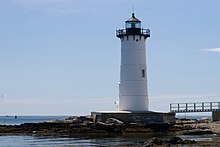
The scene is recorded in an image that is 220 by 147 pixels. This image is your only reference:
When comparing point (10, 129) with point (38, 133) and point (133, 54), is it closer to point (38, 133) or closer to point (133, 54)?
point (38, 133)

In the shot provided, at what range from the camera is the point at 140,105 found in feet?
145

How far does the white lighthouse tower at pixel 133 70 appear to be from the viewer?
1747 inches

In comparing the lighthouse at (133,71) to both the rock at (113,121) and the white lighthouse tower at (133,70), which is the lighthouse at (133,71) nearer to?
the white lighthouse tower at (133,70)

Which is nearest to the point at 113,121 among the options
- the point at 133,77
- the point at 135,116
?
the point at 135,116

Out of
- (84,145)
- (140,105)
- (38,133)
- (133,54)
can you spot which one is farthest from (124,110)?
(84,145)

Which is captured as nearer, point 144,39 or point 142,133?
point 142,133

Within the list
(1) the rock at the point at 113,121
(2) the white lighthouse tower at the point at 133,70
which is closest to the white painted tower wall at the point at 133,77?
(2) the white lighthouse tower at the point at 133,70

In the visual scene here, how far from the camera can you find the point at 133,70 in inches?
1750

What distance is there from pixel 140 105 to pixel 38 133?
9165 millimetres

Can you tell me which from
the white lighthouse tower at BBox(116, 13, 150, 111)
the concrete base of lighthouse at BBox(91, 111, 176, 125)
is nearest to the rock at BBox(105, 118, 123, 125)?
the concrete base of lighthouse at BBox(91, 111, 176, 125)

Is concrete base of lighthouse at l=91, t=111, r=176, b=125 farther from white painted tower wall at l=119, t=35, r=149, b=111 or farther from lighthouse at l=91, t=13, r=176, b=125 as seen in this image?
white painted tower wall at l=119, t=35, r=149, b=111

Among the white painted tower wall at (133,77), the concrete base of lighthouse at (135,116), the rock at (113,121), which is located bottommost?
the rock at (113,121)

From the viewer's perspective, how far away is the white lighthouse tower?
44.4m

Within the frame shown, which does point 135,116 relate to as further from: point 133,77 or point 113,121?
point 133,77
